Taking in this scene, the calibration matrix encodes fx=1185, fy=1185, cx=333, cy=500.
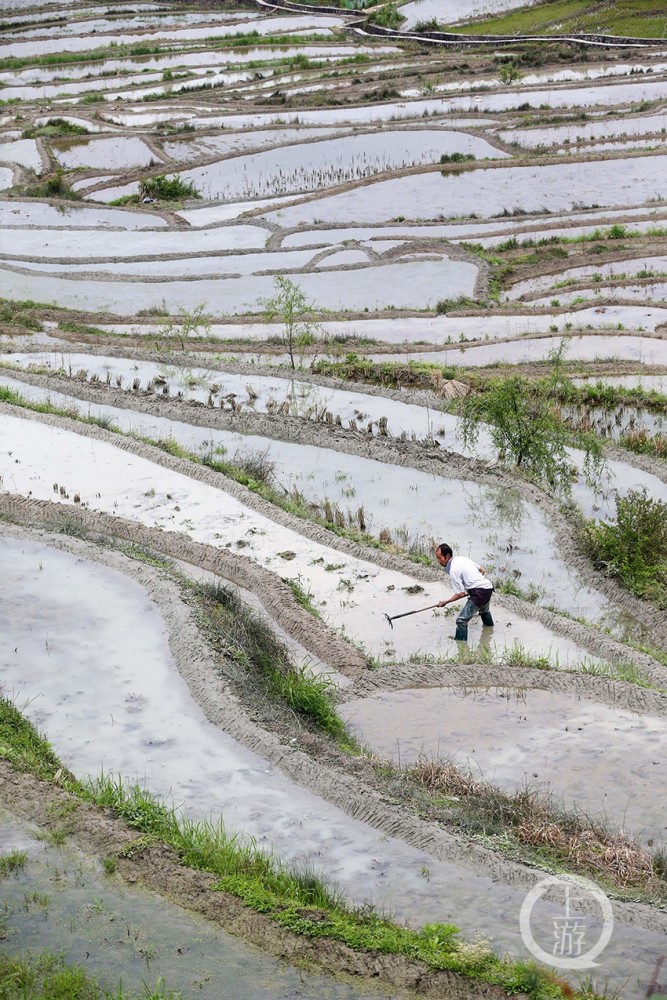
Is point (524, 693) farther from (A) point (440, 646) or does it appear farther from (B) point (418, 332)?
(B) point (418, 332)

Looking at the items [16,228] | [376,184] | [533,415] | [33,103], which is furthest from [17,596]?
[33,103]

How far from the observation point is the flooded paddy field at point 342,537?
21.8ft

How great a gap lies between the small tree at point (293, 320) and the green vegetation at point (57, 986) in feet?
43.1

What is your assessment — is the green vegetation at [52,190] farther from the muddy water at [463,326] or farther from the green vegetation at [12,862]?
the green vegetation at [12,862]

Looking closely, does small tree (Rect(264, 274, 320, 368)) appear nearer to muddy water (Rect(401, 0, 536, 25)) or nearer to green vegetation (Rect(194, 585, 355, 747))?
green vegetation (Rect(194, 585, 355, 747))

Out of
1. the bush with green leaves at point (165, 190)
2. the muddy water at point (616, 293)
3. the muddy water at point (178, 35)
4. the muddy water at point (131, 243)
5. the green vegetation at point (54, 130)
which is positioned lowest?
→ the muddy water at point (616, 293)

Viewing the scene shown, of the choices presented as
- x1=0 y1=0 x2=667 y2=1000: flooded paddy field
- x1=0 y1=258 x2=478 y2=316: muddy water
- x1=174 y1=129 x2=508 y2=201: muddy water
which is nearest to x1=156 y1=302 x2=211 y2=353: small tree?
x1=0 y1=0 x2=667 y2=1000: flooded paddy field

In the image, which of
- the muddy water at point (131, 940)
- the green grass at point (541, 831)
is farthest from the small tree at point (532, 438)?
the muddy water at point (131, 940)

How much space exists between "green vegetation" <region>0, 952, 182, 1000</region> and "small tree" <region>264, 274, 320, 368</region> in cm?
1314

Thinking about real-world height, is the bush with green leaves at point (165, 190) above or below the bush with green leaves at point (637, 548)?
above

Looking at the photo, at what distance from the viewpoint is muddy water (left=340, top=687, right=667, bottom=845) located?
7719 millimetres

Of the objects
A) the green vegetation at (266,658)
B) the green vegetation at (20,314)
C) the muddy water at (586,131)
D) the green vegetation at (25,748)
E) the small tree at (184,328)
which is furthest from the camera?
the muddy water at (586,131)

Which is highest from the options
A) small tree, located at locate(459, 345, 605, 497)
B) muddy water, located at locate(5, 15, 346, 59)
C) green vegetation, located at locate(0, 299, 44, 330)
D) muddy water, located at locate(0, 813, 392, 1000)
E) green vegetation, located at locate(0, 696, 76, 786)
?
muddy water, located at locate(5, 15, 346, 59)

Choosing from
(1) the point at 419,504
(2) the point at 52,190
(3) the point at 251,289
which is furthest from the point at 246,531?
(2) the point at 52,190
